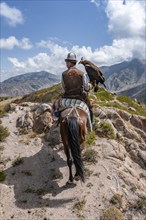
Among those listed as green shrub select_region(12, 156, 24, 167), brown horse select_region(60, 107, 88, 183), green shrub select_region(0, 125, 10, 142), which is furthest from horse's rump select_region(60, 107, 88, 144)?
green shrub select_region(0, 125, 10, 142)

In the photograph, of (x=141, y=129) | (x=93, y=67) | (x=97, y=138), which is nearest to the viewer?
(x=93, y=67)

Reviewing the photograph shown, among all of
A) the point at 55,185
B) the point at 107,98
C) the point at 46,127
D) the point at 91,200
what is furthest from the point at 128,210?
the point at 107,98

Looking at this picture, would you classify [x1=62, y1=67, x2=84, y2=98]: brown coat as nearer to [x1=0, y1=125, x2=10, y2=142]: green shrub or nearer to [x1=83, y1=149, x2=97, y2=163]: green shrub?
[x1=83, y1=149, x2=97, y2=163]: green shrub

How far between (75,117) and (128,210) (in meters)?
4.53

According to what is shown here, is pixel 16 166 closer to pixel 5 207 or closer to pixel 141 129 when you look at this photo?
pixel 5 207

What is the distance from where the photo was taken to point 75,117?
1256cm

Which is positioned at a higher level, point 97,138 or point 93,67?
point 93,67

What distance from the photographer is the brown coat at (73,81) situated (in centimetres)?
1395

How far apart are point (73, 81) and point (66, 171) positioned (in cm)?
453

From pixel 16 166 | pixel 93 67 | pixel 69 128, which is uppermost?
pixel 93 67

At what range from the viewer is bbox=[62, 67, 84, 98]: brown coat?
13.9m

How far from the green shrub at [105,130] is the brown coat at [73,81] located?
5.56 meters

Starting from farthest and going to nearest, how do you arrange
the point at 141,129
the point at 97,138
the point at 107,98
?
the point at 107,98 < the point at 141,129 < the point at 97,138

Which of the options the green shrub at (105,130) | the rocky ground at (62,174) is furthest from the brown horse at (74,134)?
the green shrub at (105,130)
